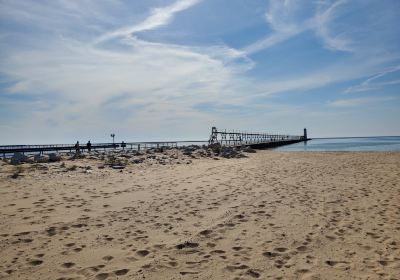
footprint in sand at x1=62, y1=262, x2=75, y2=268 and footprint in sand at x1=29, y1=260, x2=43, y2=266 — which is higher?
footprint in sand at x1=29, y1=260, x2=43, y2=266

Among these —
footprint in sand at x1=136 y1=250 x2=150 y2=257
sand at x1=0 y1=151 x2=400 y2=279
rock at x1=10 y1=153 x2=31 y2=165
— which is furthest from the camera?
rock at x1=10 y1=153 x2=31 y2=165

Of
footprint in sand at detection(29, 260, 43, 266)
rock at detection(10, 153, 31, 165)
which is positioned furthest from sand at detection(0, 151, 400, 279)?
rock at detection(10, 153, 31, 165)

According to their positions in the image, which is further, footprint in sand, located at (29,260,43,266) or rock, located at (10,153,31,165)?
rock, located at (10,153,31,165)

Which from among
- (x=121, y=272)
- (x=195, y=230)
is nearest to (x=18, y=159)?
(x=195, y=230)

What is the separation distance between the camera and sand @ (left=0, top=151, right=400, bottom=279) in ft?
15.9

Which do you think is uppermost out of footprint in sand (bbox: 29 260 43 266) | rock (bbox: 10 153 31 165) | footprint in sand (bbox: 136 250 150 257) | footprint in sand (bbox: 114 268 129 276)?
rock (bbox: 10 153 31 165)

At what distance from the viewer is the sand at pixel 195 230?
191 inches

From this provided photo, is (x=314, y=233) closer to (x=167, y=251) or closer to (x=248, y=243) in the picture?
(x=248, y=243)

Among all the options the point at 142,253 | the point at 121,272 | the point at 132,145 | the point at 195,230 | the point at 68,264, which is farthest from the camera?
the point at 132,145

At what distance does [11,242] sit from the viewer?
575 centimetres

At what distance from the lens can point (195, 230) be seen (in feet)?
21.8

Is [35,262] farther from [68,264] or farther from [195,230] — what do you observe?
[195,230]

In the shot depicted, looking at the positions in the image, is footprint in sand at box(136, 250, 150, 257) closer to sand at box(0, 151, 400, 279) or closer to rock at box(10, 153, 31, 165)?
sand at box(0, 151, 400, 279)

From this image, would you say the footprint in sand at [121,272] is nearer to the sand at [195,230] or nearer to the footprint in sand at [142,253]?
the sand at [195,230]
